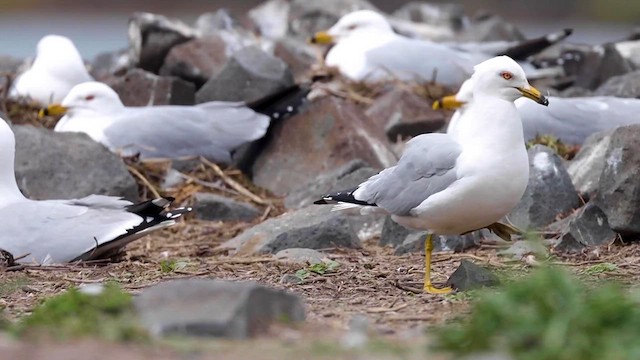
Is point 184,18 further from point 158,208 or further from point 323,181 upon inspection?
point 158,208

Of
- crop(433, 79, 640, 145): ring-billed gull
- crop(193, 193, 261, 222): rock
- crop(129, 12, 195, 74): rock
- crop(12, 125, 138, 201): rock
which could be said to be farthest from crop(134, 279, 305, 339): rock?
crop(129, 12, 195, 74): rock

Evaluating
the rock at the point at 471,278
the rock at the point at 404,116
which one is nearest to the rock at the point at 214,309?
the rock at the point at 471,278

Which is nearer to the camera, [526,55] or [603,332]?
[603,332]

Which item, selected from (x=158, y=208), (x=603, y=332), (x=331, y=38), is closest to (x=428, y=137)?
(x=158, y=208)

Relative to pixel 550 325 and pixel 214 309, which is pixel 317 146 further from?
pixel 550 325

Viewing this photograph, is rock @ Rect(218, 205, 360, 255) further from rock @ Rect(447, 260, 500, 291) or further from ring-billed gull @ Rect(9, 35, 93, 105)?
ring-billed gull @ Rect(9, 35, 93, 105)

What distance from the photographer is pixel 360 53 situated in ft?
36.4

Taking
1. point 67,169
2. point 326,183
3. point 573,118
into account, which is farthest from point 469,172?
point 573,118

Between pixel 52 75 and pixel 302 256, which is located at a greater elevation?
pixel 302 256

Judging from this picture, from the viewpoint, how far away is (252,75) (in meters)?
9.87

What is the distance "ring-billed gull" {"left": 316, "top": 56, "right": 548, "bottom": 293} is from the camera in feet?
16.5

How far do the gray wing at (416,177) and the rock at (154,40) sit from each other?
6.31m

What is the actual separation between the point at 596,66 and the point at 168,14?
1173cm

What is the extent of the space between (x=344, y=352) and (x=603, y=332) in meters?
0.64
